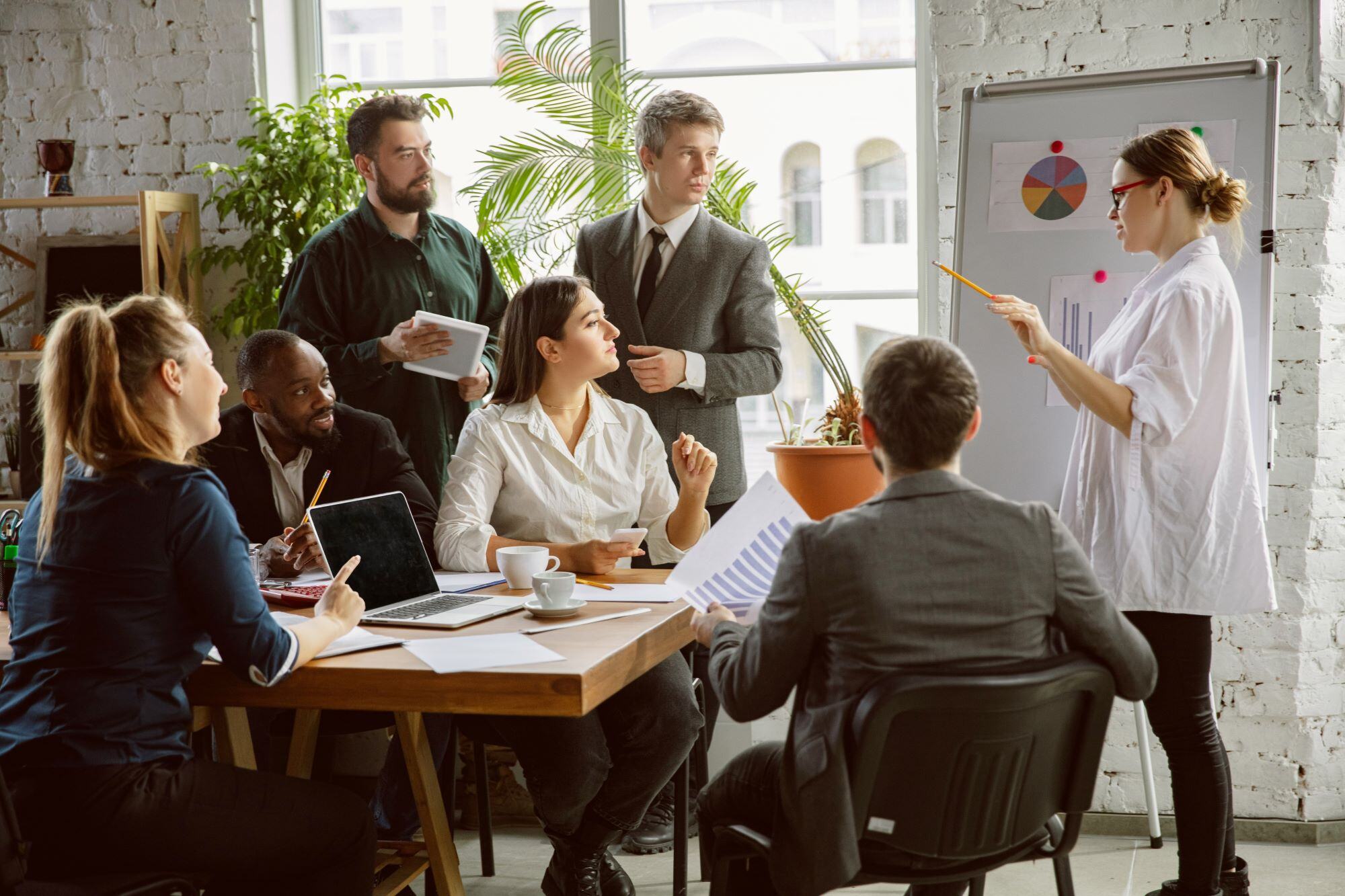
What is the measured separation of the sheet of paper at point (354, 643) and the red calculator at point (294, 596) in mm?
171

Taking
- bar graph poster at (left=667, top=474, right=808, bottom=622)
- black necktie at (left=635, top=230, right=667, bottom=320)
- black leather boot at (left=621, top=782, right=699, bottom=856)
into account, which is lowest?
black leather boot at (left=621, top=782, right=699, bottom=856)

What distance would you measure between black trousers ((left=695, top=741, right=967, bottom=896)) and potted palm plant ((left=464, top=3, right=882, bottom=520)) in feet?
5.25

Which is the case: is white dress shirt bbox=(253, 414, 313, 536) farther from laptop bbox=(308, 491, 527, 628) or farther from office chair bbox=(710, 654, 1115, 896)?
office chair bbox=(710, 654, 1115, 896)

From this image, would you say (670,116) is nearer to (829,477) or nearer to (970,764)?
(829,477)

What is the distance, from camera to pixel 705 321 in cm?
283

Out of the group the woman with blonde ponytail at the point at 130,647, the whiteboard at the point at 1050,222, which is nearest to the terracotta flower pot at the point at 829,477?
the whiteboard at the point at 1050,222

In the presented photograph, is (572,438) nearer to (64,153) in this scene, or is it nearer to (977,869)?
(977,869)

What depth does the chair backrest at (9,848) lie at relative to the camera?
4.44ft

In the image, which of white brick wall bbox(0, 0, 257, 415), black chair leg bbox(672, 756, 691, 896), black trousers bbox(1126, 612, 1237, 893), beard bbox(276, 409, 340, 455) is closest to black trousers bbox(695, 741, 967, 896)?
black chair leg bbox(672, 756, 691, 896)

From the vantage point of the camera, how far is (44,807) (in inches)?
58.1

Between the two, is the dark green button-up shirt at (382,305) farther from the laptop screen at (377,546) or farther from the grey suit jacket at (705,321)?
the laptop screen at (377,546)

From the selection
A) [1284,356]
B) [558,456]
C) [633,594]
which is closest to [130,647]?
[633,594]

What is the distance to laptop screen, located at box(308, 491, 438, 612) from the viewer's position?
1919mm

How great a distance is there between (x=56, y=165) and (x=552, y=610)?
2.46m
